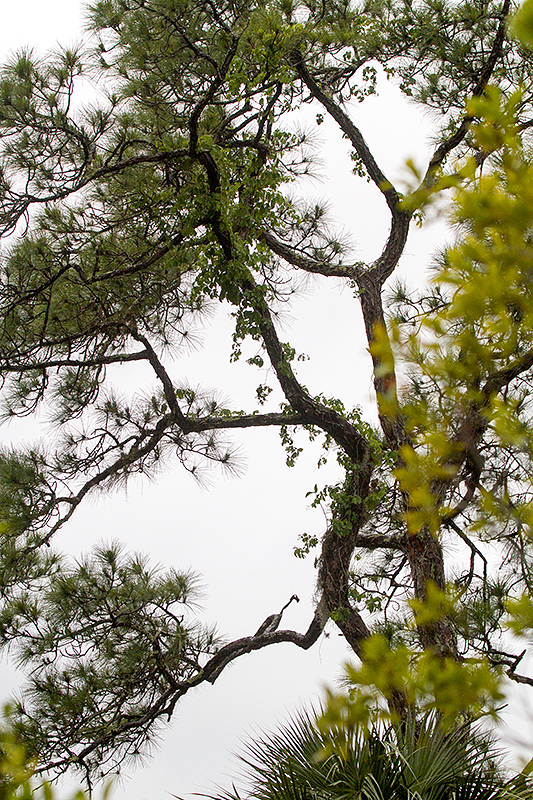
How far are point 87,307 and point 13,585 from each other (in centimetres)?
131

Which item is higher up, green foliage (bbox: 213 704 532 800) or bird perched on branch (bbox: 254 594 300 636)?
bird perched on branch (bbox: 254 594 300 636)

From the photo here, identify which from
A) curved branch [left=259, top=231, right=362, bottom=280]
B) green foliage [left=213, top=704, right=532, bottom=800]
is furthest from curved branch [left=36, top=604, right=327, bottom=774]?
curved branch [left=259, top=231, right=362, bottom=280]

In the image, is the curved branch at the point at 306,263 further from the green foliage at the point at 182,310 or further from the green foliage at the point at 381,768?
the green foliage at the point at 381,768

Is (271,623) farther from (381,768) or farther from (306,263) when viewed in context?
(306,263)

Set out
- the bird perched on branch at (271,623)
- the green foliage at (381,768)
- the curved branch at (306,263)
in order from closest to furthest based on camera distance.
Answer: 1. the green foliage at (381,768)
2. the bird perched on branch at (271,623)
3. the curved branch at (306,263)

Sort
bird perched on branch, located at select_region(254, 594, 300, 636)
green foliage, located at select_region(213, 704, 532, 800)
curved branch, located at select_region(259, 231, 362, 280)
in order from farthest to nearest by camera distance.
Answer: curved branch, located at select_region(259, 231, 362, 280) → bird perched on branch, located at select_region(254, 594, 300, 636) → green foliage, located at select_region(213, 704, 532, 800)

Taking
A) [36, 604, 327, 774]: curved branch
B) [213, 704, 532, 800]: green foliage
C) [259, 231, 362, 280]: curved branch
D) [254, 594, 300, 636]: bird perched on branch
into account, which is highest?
[259, 231, 362, 280]: curved branch

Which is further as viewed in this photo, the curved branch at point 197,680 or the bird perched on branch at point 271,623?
the bird perched on branch at point 271,623

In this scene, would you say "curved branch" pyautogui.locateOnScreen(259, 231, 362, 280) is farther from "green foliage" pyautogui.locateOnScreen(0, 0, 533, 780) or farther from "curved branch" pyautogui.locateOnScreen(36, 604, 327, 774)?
"curved branch" pyautogui.locateOnScreen(36, 604, 327, 774)

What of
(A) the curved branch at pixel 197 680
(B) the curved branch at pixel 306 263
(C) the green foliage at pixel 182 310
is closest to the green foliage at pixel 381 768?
(C) the green foliage at pixel 182 310

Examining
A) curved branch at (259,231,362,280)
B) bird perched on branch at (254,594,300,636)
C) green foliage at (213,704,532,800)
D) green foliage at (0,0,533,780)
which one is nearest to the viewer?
green foliage at (213,704,532,800)

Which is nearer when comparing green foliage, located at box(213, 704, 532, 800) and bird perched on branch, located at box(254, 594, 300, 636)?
green foliage, located at box(213, 704, 532, 800)

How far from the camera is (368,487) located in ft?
10.8

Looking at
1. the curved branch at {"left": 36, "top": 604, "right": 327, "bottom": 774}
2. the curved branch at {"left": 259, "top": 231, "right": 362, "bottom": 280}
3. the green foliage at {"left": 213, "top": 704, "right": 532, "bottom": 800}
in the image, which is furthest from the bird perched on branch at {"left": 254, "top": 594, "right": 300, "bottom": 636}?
the curved branch at {"left": 259, "top": 231, "right": 362, "bottom": 280}
